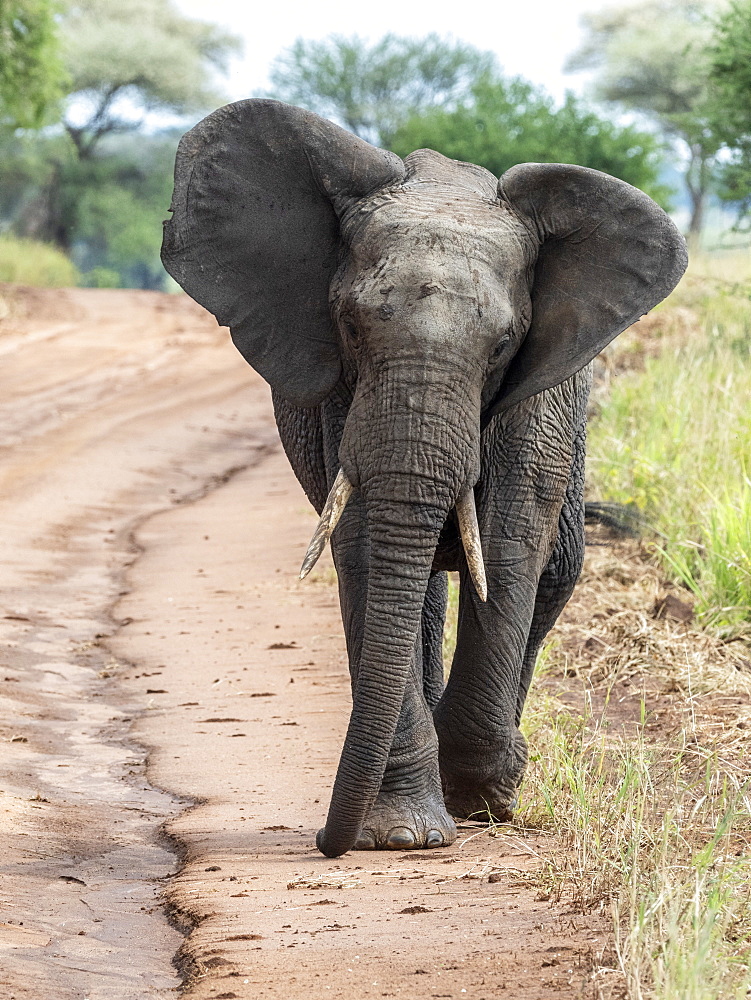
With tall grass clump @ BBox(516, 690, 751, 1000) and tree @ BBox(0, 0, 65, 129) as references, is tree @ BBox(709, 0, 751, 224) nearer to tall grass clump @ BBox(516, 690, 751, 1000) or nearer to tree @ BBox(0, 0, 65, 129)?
tall grass clump @ BBox(516, 690, 751, 1000)

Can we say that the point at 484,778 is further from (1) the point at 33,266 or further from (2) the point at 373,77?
(2) the point at 373,77

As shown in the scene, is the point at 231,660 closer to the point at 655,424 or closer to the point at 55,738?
the point at 55,738

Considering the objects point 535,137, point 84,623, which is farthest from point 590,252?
point 535,137

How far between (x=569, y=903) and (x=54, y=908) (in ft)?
4.14

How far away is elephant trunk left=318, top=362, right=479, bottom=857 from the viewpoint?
3654 millimetres

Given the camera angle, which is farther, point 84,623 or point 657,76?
point 657,76

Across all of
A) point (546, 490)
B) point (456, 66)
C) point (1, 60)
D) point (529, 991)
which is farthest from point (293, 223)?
point (456, 66)

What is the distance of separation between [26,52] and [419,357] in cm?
1912

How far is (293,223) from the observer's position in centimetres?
431

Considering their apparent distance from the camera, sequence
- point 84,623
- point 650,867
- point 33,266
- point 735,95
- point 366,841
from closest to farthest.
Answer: point 650,867 < point 366,841 < point 84,623 < point 735,95 < point 33,266

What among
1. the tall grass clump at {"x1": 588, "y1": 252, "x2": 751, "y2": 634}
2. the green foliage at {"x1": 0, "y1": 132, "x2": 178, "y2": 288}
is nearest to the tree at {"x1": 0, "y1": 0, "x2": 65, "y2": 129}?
the tall grass clump at {"x1": 588, "y1": 252, "x2": 751, "y2": 634}

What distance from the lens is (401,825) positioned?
4203 millimetres

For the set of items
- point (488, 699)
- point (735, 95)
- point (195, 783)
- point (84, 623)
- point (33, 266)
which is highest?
point (735, 95)

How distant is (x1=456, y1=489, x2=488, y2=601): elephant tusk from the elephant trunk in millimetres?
49
